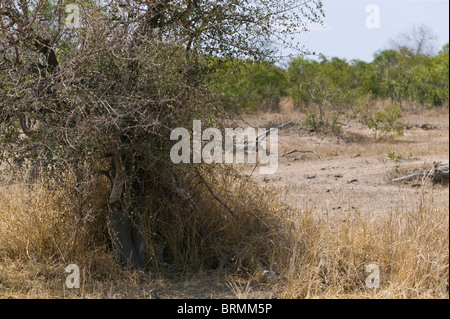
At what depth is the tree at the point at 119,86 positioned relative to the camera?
4.22 metres

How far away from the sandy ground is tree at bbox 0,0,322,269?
140 centimetres

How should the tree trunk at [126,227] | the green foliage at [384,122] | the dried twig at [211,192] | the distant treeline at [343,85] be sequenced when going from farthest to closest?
the distant treeline at [343,85]
the green foliage at [384,122]
the dried twig at [211,192]
the tree trunk at [126,227]

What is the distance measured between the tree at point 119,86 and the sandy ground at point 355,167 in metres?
1.40

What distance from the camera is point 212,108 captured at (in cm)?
489

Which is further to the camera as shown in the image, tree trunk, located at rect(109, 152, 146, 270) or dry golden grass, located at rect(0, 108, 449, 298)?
tree trunk, located at rect(109, 152, 146, 270)

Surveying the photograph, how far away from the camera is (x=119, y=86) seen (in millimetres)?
4324

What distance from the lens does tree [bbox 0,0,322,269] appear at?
4.22 m

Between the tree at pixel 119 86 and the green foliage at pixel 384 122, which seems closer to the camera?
the tree at pixel 119 86

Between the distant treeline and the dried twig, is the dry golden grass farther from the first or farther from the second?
the distant treeline

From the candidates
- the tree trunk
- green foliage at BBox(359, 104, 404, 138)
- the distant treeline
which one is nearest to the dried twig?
the tree trunk

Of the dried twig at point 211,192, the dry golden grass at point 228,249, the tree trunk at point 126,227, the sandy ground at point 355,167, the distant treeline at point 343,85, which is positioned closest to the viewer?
→ the dry golden grass at point 228,249

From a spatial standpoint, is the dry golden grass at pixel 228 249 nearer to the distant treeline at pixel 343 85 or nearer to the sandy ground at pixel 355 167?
the sandy ground at pixel 355 167

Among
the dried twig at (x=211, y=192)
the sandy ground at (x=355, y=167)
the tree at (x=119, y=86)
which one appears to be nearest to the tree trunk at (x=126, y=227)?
the tree at (x=119, y=86)
